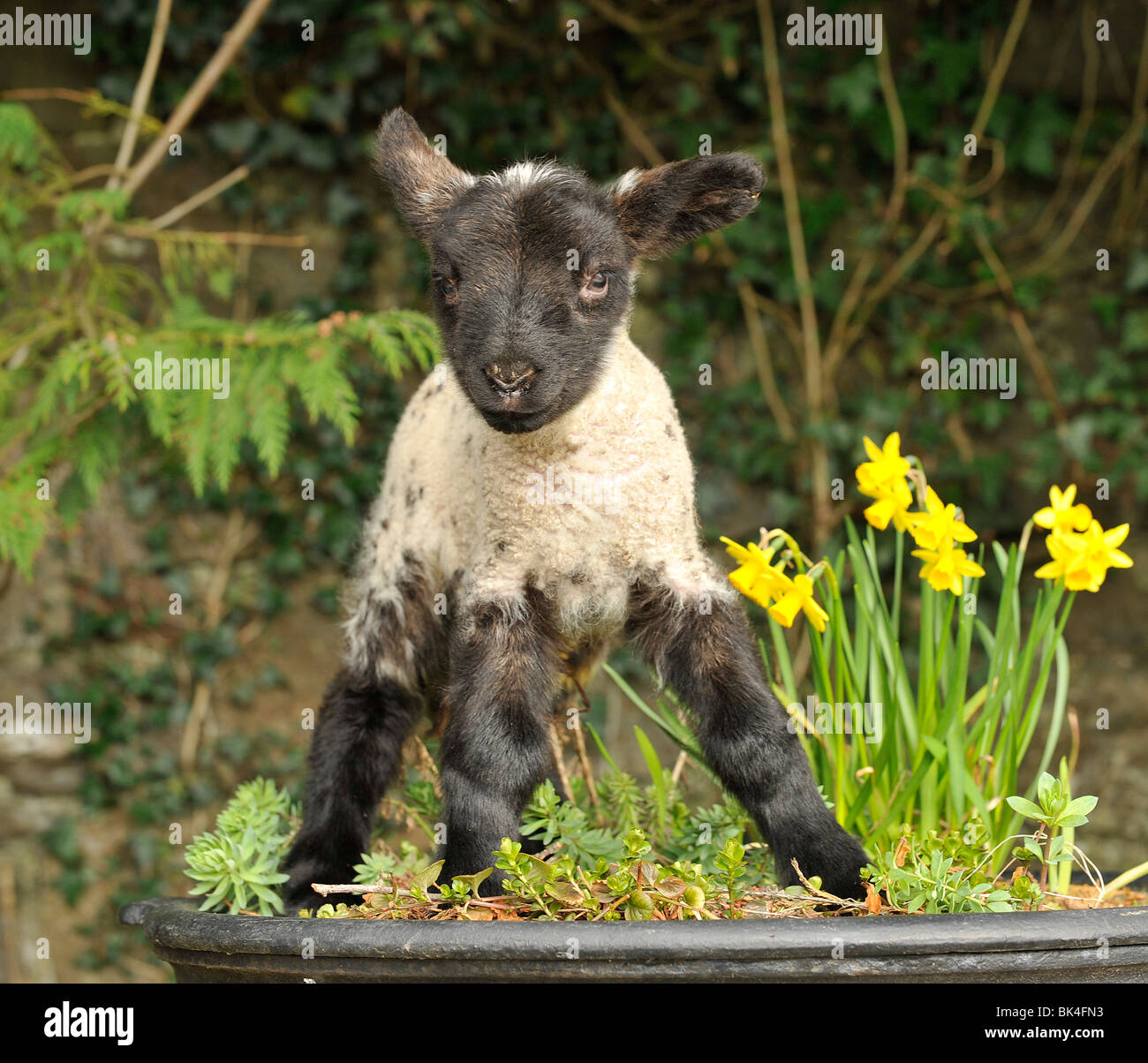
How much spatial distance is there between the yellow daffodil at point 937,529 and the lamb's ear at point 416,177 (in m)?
1.03

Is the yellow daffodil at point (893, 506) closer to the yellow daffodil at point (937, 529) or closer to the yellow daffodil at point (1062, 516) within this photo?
the yellow daffodil at point (937, 529)

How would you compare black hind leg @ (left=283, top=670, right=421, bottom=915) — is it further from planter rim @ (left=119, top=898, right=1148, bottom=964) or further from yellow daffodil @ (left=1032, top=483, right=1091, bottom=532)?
yellow daffodil @ (left=1032, top=483, right=1091, bottom=532)

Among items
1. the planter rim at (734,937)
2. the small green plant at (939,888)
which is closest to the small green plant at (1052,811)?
the small green plant at (939,888)

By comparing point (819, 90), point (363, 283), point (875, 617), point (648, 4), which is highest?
point (648, 4)

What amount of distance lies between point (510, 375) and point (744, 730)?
2.30 feet

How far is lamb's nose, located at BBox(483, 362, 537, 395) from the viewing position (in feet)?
6.05

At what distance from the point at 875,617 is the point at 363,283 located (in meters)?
2.99

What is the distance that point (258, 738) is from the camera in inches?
184

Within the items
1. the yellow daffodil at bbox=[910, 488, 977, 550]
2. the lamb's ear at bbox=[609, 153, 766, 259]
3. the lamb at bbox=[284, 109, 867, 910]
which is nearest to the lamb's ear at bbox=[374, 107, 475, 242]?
the lamb at bbox=[284, 109, 867, 910]

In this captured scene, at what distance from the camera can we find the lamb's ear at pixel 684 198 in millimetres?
2025

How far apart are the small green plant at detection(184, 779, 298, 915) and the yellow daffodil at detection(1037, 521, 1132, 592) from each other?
1.52 metres
